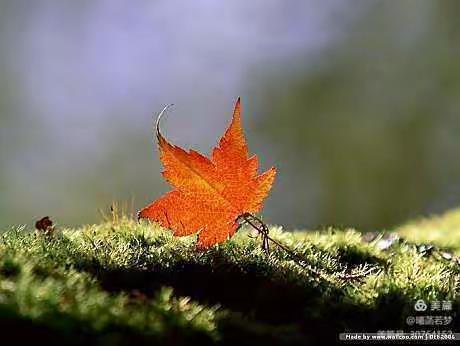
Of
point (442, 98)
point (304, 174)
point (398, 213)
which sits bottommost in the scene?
point (398, 213)

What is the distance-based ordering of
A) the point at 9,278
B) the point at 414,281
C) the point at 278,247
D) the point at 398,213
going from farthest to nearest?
1. the point at 398,213
2. the point at 278,247
3. the point at 414,281
4. the point at 9,278

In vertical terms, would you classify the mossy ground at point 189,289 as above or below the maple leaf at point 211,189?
below

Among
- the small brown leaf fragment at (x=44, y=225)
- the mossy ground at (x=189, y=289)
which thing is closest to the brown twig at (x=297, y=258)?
the mossy ground at (x=189, y=289)

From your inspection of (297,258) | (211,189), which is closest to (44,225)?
(211,189)

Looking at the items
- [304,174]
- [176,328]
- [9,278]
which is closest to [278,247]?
[176,328]

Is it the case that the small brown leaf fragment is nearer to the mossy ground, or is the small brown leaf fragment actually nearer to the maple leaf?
the mossy ground

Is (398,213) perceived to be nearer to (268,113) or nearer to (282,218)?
(282,218)

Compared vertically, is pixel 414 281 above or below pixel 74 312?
above

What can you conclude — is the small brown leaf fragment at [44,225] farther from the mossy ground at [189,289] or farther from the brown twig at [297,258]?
the brown twig at [297,258]
